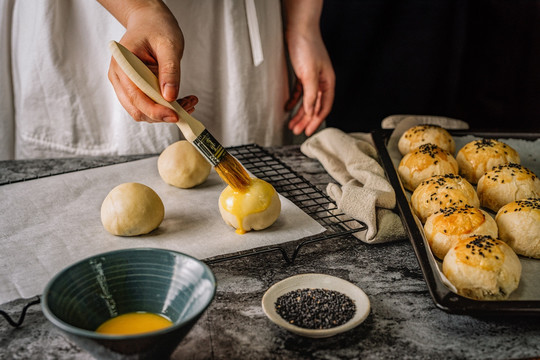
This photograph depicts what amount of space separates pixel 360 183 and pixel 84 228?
102 centimetres

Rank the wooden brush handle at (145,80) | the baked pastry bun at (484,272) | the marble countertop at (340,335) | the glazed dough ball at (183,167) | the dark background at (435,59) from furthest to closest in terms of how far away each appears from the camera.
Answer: the dark background at (435,59), the glazed dough ball at (183,167), the wooden brush handle at (145,80), the baked pastry bun at (484,272), the marble countertop at (340,335)

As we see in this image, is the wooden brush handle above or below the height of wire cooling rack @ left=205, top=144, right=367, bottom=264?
above

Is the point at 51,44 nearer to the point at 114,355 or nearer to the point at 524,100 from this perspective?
the point at 114,355

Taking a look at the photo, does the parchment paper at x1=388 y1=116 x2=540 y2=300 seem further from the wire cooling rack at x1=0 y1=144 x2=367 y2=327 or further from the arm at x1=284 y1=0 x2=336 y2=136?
the arm at x1=284 y1=0 x2=336 y2=136

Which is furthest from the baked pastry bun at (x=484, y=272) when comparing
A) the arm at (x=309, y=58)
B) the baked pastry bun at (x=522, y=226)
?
the arm at (x=309, y=58)

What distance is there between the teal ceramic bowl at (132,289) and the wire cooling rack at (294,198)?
0.95 feet

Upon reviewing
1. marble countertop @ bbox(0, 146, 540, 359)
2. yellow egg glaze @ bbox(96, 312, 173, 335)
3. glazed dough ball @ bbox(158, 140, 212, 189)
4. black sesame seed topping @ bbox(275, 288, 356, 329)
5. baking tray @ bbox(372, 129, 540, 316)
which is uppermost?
glazed dough ball @ bbox(158, 140, 212, 189)

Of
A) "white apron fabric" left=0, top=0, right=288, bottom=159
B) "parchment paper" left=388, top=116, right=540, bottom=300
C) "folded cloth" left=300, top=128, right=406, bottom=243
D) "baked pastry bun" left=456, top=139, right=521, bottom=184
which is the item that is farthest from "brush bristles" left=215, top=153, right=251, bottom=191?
"baked pastry bun" left=456, top=139, right=521, bottom=184

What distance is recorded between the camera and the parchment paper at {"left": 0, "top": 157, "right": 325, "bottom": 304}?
4.71 feet

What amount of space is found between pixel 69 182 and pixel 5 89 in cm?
79

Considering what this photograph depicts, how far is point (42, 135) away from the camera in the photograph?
7.73ft

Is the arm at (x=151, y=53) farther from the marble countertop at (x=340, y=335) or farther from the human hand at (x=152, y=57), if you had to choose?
the marble countertop at (x=340, y=335)

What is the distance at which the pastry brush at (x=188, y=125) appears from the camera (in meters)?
1.44

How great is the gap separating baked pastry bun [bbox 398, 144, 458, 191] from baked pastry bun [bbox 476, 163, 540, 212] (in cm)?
16
